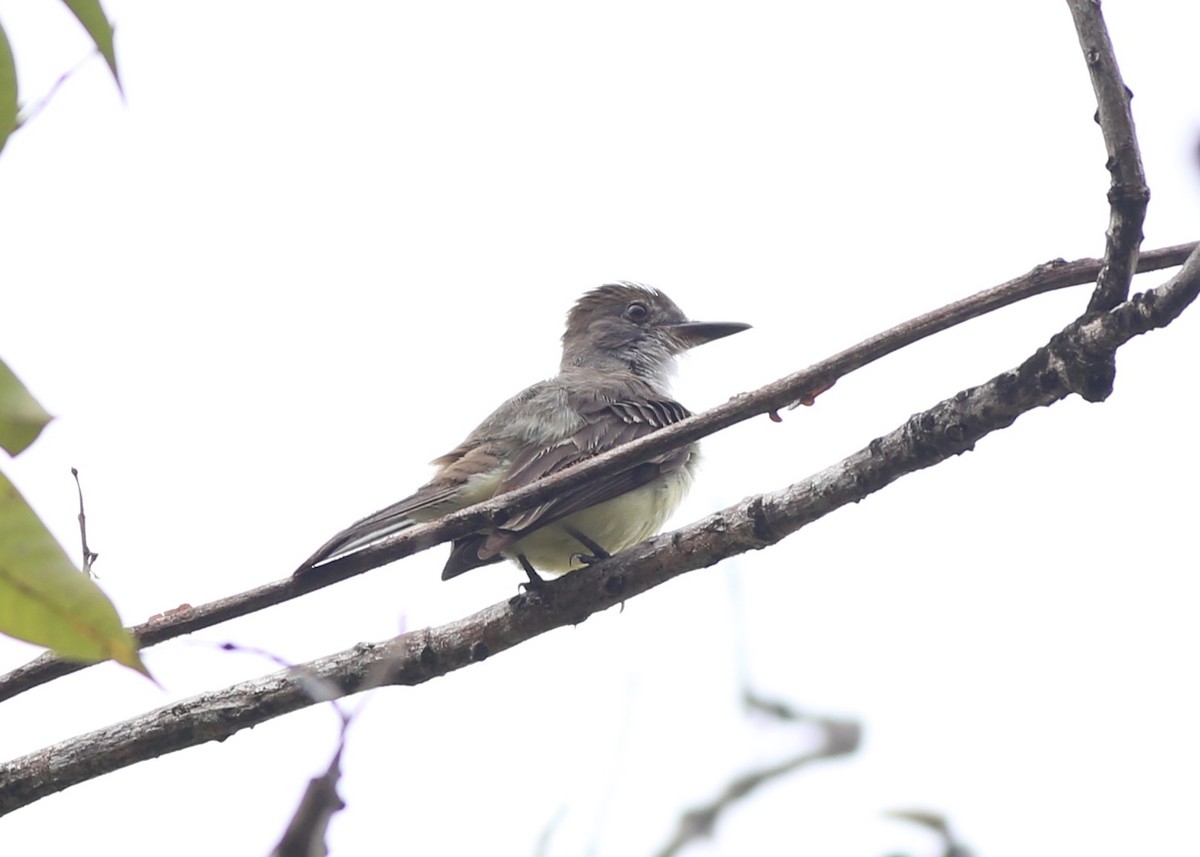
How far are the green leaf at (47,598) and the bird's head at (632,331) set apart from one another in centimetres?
621

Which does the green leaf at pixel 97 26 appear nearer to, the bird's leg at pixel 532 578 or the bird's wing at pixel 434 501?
the bird's wing at pixel 434 501

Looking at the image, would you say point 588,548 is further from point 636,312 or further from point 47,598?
point 47,598

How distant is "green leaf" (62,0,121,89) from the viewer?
1663mm

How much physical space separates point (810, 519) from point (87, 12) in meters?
2.40

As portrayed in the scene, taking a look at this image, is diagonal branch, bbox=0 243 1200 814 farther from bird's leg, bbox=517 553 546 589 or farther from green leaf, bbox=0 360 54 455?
green leaf, bbox=0 360 54 455

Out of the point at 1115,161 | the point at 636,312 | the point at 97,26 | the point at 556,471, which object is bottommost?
the point at 97,26

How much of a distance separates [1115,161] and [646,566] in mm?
1862

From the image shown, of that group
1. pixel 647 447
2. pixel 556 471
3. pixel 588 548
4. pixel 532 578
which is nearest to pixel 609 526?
pixel 588 548

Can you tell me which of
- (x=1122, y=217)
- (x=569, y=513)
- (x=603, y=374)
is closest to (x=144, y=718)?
(x=569, y=513)

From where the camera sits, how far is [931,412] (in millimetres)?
3277

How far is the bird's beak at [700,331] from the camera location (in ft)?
26.1

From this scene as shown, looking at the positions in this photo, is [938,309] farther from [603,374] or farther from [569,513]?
[603,374]

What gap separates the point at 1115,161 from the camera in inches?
115

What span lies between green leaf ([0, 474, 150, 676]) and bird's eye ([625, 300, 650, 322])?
6787mm
